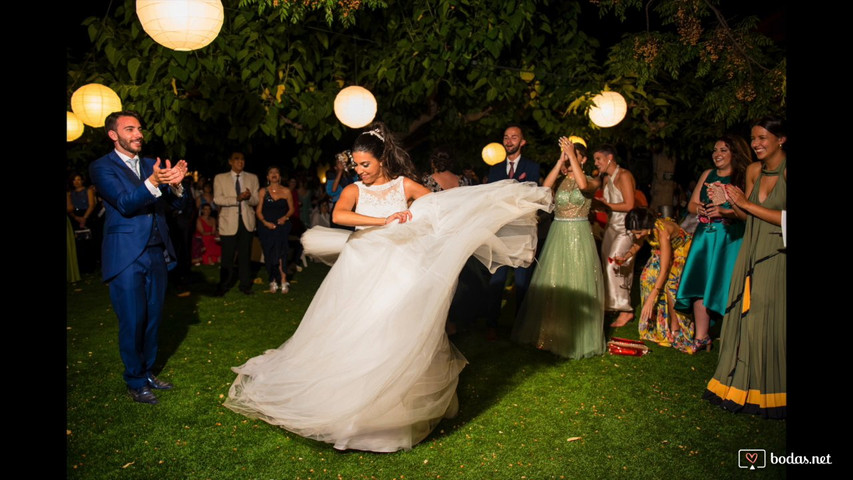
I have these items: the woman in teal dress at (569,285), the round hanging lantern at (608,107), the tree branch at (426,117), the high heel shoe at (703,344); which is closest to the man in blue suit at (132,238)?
the woman in teal dress at (569,285)

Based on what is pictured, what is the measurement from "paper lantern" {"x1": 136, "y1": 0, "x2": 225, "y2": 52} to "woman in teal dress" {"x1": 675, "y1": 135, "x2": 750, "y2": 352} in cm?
426

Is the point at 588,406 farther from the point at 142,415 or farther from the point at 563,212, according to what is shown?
the point at 142,415

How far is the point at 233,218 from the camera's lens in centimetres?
820

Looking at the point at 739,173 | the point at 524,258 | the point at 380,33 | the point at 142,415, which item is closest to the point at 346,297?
the point at 524,258

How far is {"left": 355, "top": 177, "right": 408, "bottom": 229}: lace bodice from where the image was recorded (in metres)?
4.07

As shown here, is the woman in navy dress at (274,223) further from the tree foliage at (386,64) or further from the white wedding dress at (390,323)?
the white wedding dress at (390,323)

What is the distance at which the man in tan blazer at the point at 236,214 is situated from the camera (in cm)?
823

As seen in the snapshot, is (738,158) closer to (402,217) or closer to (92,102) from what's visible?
(402,217)

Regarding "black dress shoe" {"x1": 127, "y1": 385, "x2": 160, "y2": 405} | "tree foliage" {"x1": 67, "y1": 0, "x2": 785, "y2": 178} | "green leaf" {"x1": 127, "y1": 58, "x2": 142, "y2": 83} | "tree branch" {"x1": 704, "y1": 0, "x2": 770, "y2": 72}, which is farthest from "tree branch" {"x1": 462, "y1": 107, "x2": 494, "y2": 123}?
"black dress shoe" {"x1": 127, "y1": 385, "x2": 160, "y2": 405}

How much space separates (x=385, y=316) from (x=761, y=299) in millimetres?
2619

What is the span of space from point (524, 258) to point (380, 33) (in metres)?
6.07

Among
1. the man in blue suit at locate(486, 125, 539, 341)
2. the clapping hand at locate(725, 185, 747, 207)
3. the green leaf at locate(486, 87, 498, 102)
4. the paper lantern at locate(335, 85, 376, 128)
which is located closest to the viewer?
the clapping hand at locate(725, 185, 747, 207)

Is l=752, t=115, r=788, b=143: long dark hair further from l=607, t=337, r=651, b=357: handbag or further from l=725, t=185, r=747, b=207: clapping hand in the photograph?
l=607, t=337, r=651, b=357: handbag

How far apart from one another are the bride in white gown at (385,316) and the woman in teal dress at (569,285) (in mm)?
1680
